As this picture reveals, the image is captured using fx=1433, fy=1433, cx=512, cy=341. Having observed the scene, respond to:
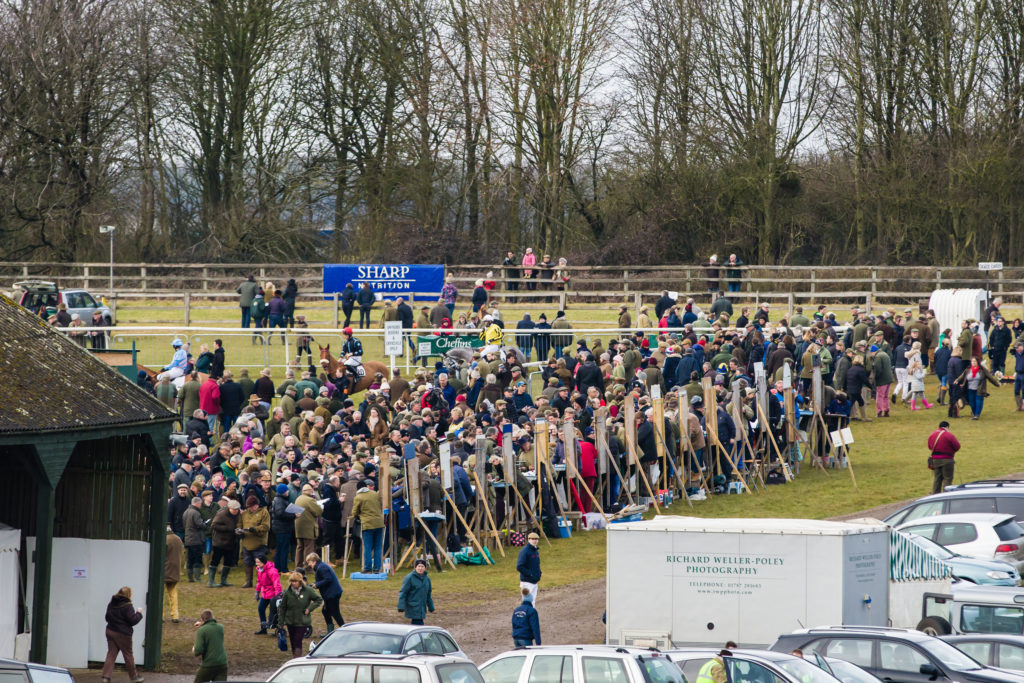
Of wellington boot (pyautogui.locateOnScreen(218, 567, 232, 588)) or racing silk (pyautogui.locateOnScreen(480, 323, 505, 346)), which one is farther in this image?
racing silk (pyautogui.locateOnScreen(480, 323, 505, 346))

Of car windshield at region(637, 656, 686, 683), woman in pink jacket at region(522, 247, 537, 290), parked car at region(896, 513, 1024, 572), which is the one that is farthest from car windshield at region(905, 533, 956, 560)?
woman in pink jacket at region(522, 247, 537, 290)

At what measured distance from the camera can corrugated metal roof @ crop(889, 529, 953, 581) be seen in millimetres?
18047

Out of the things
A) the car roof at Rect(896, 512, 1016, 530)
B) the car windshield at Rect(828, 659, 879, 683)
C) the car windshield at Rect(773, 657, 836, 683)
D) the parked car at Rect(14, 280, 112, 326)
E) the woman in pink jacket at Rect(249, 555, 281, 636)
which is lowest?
the woman in pink jacket at Rect(249, 555, 281, 636)

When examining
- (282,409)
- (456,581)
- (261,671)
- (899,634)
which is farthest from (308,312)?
(899,634)

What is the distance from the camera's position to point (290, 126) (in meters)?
60.6

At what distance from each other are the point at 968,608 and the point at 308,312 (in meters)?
32.6

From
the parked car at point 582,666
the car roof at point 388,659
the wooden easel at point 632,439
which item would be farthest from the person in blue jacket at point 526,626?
the wooden easel at point 632,439

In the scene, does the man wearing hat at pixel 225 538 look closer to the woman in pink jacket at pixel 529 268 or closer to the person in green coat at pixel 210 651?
the person in green coat at pixel 210 651

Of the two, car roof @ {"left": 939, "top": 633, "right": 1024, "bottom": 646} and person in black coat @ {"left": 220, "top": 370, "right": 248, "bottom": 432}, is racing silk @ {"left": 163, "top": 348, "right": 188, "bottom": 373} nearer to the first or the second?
person in black coat @ {"left": 220, "top": 370, "right": 248, "bottom": 432}

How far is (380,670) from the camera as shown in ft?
41.0

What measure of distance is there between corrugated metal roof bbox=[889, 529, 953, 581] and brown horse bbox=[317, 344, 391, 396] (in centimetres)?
1558

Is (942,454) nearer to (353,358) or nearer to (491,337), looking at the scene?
(491,337)

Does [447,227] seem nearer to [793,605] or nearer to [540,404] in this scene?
[540,404]

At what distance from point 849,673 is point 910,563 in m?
4.40
